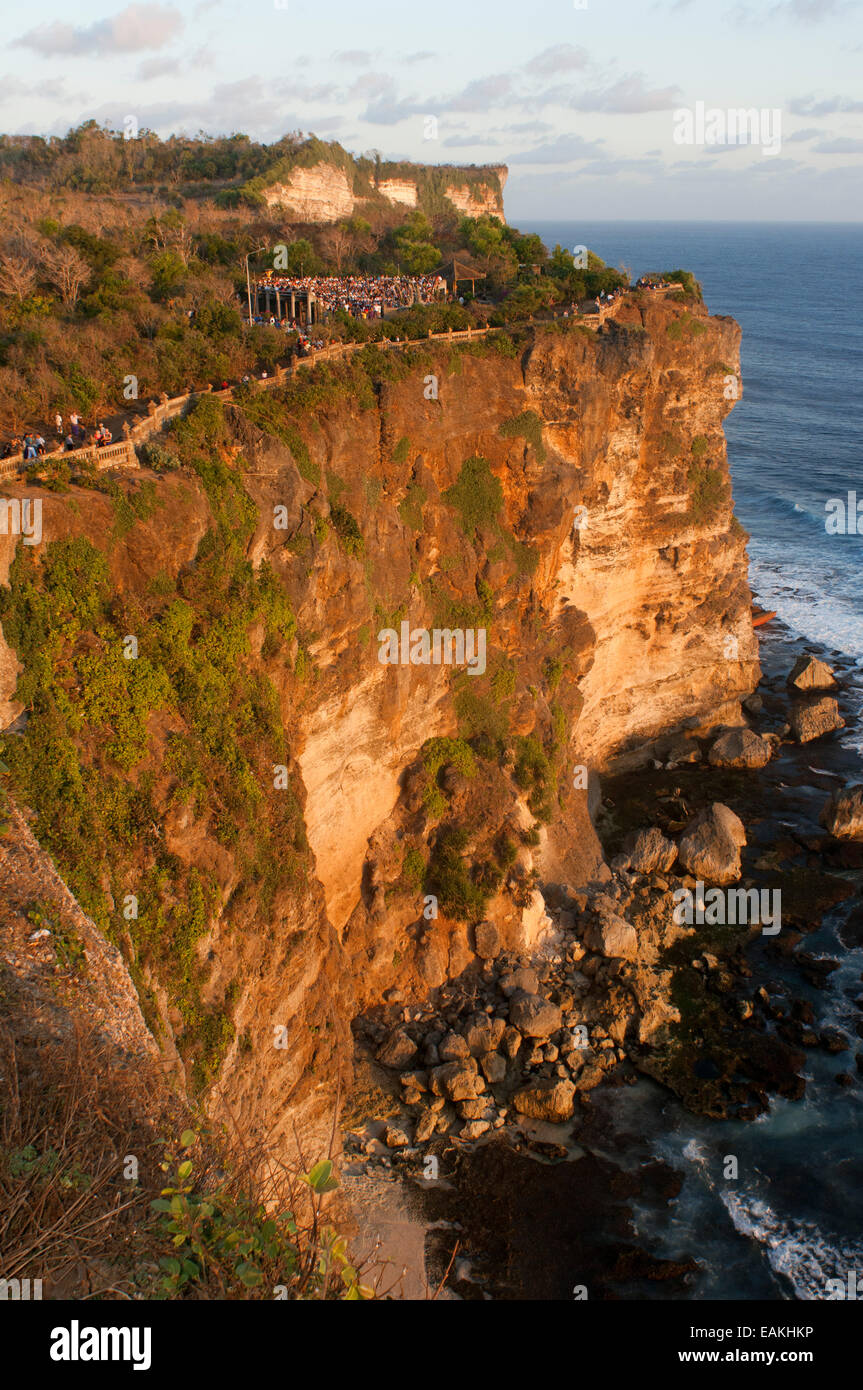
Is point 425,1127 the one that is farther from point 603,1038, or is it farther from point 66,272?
point 66,272

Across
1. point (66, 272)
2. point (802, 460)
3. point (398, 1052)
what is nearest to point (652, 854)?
point (398, 1052)

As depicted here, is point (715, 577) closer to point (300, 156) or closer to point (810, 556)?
point (810, 556)

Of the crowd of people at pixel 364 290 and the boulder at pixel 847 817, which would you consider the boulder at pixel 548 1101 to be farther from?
the crowd of people at pixel 364 290

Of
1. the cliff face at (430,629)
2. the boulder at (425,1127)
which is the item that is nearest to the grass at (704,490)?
the cliff face at (430,629)

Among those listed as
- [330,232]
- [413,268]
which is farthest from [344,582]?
[330,232]

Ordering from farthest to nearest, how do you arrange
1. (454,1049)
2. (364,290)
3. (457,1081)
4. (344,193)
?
(344,193) → (364,290) → (454,1049) → (457,1081)

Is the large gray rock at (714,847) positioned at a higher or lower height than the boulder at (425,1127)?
higher
